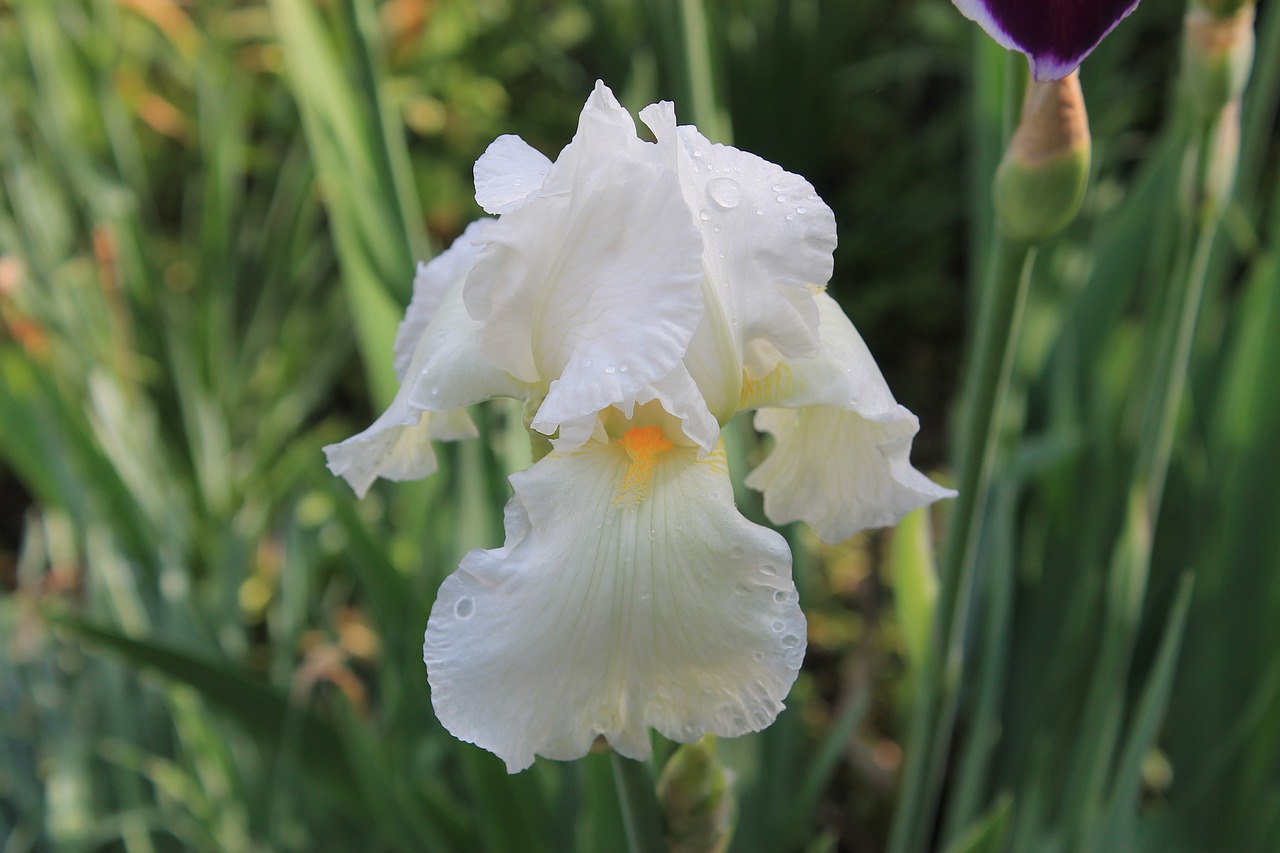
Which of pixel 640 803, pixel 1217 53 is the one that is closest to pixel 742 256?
pixel 640 803

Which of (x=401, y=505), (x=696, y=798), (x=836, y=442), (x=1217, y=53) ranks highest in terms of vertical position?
(x=1217, y=53)

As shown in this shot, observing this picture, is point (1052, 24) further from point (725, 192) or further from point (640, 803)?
point (640, 803)

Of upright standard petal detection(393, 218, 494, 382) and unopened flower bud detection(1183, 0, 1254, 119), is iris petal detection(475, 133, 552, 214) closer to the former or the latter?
upright standard petal detection(393, 218, 494, 382)

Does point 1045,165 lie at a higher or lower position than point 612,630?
higher

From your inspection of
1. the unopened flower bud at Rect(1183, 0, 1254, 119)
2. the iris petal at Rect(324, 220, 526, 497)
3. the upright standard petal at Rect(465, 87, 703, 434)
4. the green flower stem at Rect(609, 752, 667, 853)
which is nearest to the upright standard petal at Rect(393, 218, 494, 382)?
the iris petal at Rect(324, 220, 526, 497)

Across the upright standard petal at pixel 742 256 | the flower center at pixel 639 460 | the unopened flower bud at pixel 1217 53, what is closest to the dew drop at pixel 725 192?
the upright standard petal at pixel 742 256

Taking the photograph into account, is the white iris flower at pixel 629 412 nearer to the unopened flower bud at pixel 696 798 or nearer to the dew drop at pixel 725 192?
the dew drop at pixel 725 192

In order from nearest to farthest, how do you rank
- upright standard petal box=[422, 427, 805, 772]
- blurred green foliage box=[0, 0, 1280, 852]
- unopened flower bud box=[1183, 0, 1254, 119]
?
1. upright standard petal box=[422, 427, 805, 772]
2. unopened flower bud box=[1183, 0, 1254, 119]
3. blurred green foliage box=[0, 0, 1280, 852]
